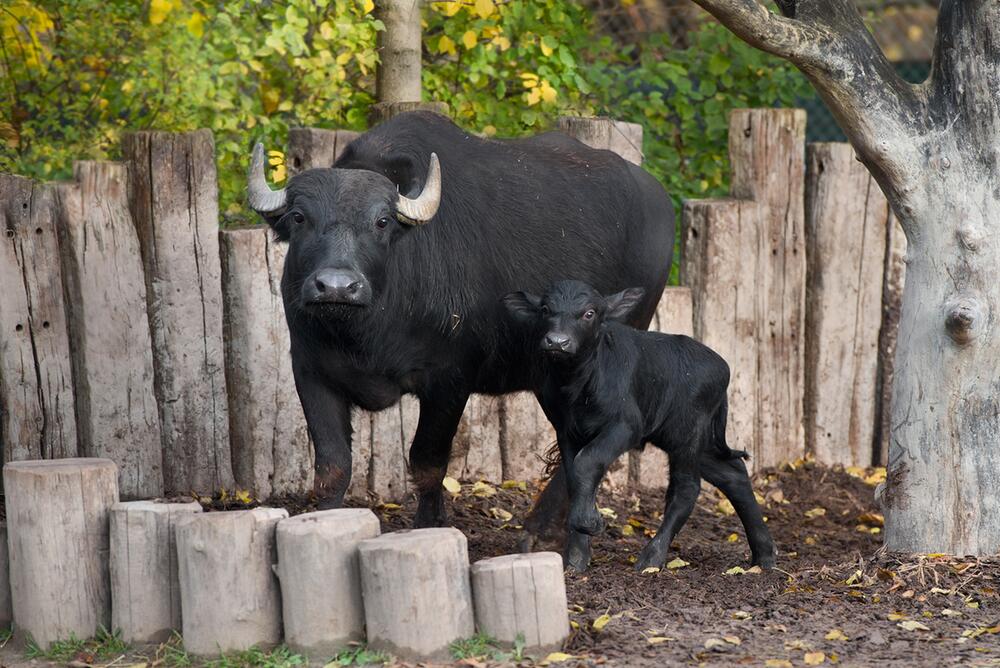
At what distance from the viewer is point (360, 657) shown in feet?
17.0

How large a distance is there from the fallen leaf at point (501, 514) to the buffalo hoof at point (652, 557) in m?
1.31

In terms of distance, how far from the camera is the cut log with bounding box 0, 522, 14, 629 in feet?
18.9

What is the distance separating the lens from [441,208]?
6914 millimetres

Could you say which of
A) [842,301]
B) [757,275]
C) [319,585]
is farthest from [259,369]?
[842,301]

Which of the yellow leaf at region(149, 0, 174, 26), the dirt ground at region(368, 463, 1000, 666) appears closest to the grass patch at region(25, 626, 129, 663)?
the dirt ground at region(368, 463, 1000, 666)

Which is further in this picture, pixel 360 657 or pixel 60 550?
pixel 60 550

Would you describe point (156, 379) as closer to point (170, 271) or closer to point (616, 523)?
point (170, 271)

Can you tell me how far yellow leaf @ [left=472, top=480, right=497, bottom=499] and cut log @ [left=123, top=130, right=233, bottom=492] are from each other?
1475 mm

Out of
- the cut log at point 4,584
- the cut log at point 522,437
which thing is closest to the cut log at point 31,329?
the cut log at point 4,584

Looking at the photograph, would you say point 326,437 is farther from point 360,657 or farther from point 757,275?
point 757,275

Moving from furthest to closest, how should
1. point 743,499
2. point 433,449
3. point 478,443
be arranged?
point 478,443
point 433,449
point 743,499

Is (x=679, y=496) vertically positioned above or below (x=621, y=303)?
below

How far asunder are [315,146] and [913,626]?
415 cm

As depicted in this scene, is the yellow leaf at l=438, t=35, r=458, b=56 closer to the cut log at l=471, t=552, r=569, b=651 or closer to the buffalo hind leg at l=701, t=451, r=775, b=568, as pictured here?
the buffalo hind leg at l=701, t=451, r=775, b=568
